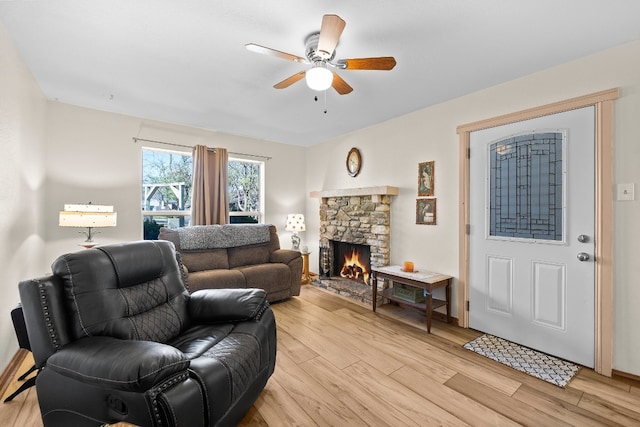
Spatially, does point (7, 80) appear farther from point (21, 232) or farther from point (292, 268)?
point (292, 268)

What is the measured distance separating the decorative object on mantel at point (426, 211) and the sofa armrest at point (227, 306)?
2.19 m

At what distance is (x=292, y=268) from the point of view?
3.94 metres

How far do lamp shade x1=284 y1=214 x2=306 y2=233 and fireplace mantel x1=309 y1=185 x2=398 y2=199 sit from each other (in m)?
0.50

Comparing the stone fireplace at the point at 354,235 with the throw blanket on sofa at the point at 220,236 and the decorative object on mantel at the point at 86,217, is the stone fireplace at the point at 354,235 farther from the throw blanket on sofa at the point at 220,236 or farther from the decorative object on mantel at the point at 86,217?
the decorative object on mantel at the point at 86,217

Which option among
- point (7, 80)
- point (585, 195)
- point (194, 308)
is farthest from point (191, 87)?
point (585, 195)

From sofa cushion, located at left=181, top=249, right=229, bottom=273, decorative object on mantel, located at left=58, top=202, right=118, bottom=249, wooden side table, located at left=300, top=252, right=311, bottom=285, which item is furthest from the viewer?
wooden side table, located at left=300, top=252, right=311, bottom=285

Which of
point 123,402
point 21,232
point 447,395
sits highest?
point 21,232

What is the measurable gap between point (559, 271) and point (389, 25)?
7.81ft

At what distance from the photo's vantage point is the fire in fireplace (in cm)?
431

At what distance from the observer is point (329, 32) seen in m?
1.63

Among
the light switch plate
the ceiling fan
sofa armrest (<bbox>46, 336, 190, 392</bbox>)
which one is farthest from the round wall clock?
sofa armrest (<bbox>46, 336, 190, 392</bbox>)

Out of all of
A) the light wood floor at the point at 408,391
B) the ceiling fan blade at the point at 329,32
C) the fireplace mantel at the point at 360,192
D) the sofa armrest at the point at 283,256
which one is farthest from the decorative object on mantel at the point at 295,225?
the ceiling fan blade at the point at 329,32

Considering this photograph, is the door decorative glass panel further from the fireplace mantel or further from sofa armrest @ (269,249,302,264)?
sofa armrest @ (269,249,302,264)

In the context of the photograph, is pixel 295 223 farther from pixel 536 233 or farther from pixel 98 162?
pixel 536 233
